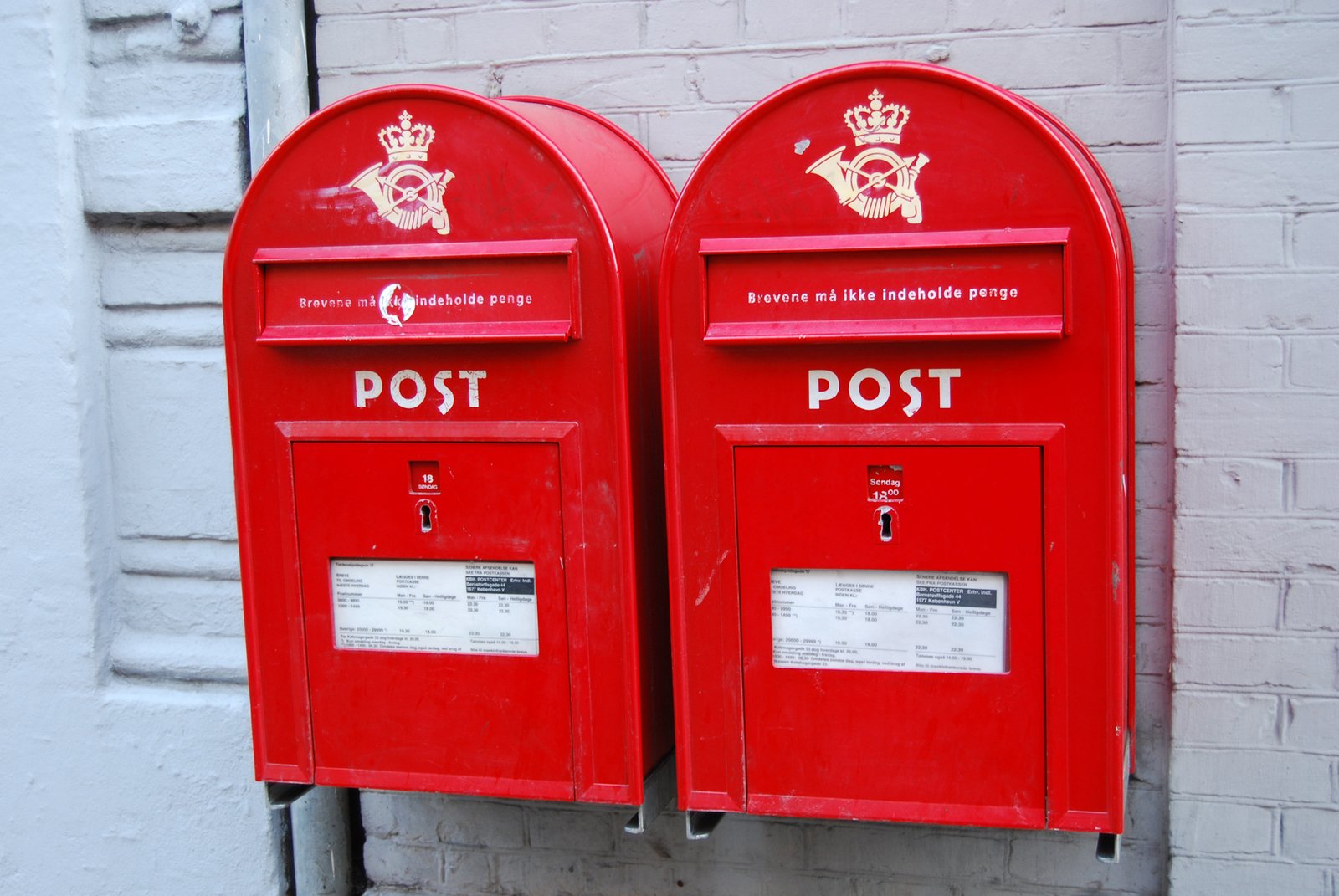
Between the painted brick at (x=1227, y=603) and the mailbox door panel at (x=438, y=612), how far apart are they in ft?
3.55

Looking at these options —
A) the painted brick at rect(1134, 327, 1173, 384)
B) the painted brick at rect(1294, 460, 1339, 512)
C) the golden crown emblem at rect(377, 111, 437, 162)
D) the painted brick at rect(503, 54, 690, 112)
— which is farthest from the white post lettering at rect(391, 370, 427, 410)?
the painted brick at rect(1294, 460, 1339, 512)

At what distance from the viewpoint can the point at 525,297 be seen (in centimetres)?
176

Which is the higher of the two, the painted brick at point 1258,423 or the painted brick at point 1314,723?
the painted brick at point 1258,423

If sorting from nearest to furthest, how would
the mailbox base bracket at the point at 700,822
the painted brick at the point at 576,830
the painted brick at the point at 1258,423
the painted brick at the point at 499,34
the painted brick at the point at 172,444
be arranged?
1. the mailbox base bracket at the point at 700,822
2. the painted brick at the point at 1258,423
3. the painted brick at the point at 499,34
4. the painted brick at the point at 576,830
5. the painted brick at the point at 172,444

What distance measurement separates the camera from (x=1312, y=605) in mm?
2025

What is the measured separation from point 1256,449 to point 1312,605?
0.93 ft

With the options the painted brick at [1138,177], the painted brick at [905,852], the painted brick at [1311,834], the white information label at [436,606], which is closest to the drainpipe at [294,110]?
the white information label at [436,606]

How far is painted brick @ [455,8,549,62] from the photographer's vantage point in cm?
237

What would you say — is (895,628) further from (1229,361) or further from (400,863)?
(400,863)

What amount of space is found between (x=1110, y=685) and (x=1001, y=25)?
3.90ft

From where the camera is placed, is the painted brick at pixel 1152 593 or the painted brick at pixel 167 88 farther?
the painted brick at pixel 167 88

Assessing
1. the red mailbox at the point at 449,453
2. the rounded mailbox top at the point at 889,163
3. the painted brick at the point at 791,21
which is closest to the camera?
the rounded mailbox top at the point at 889,163

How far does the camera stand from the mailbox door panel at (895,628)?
5.46 feet

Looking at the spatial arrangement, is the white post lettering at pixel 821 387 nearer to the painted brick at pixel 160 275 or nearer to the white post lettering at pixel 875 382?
the white post lettering at pixel 875 382
